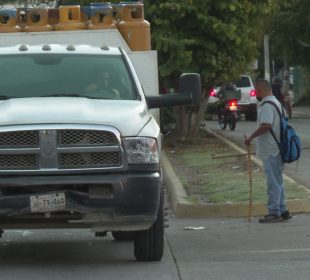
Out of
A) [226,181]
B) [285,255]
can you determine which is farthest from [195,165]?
[285,255]

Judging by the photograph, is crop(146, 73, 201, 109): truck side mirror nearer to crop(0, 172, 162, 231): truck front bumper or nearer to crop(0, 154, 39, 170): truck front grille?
crop(0, 172, 162, 231): truck front bumper

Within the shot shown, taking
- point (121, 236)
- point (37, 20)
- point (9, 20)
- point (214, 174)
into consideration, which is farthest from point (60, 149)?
point (214, 174)

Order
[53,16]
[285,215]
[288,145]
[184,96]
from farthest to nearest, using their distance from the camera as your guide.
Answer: [53,16], [285,215], [288,145], [184,96]

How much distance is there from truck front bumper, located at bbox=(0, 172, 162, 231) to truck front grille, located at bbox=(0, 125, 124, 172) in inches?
4.4

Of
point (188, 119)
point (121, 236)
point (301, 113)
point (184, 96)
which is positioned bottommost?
point (301, 113)

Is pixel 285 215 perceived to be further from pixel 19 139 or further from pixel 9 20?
pixel 9 20

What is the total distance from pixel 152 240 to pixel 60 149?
1.39 metres

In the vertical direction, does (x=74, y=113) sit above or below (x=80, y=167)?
above

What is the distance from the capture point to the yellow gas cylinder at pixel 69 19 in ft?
41.3

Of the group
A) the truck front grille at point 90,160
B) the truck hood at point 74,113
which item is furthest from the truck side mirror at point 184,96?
the truck front grille at point 90,160

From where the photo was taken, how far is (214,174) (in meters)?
15.7

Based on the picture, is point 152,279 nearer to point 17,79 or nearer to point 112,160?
point 112,160

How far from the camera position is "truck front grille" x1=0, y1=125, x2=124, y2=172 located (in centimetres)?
773

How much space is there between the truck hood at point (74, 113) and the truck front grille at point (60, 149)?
10 centimetres
